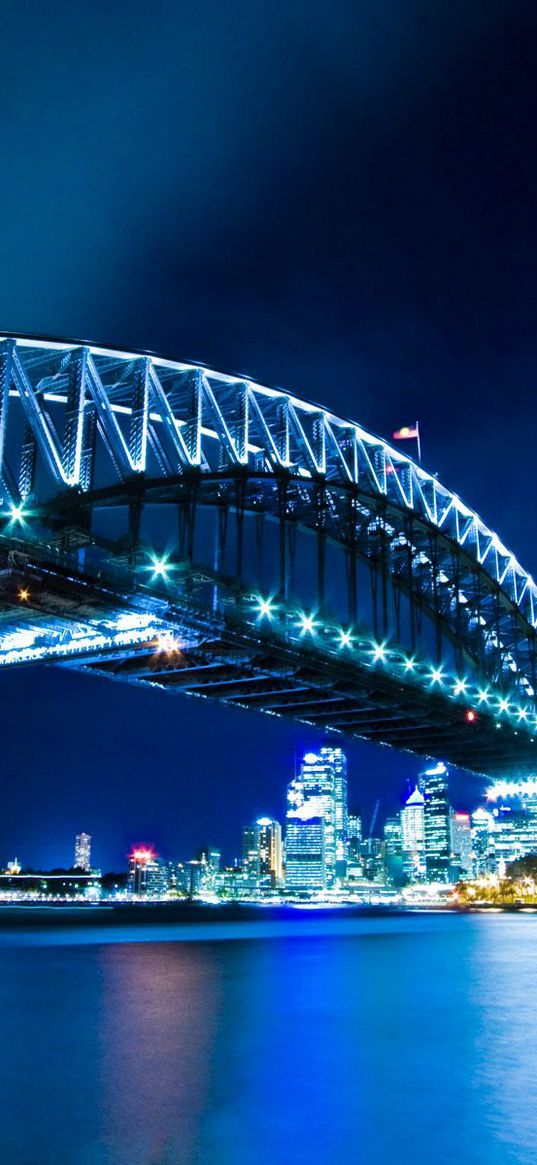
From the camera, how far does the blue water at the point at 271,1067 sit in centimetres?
1030

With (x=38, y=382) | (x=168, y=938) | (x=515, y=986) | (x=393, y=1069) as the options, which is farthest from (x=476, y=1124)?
(x=168, y=938)

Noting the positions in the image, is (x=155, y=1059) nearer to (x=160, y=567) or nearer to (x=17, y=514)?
(x=17, y=514)

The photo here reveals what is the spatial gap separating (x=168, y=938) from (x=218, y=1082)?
44.1 m

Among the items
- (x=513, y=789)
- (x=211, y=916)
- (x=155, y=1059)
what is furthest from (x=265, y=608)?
(x=211, y=916)

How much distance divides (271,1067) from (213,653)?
29.5 metres

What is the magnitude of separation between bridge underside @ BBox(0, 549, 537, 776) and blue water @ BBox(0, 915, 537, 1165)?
12.0 meters

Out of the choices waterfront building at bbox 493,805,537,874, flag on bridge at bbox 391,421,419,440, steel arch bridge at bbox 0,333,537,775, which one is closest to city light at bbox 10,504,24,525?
steel arch bridge at bbox 0,333,537,775

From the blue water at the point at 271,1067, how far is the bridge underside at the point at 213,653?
11962 millimetres

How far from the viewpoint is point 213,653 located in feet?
143

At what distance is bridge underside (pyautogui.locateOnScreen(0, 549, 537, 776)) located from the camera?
114ft

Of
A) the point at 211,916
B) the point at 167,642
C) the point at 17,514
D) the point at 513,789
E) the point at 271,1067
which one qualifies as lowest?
the point at 211,916

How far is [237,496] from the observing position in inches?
1764

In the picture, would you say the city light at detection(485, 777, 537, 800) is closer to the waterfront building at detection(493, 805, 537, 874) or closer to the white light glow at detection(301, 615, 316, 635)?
the white light glow at detection(301, 615, 316, 635)

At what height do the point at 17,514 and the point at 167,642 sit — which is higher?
the point at 17,514
